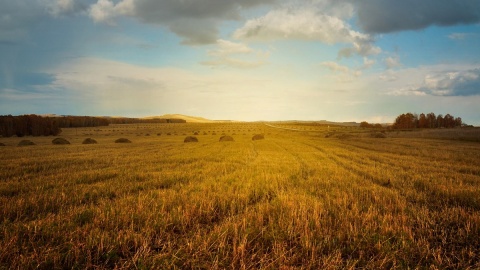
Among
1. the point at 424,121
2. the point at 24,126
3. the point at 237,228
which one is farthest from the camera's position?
the point at 424,121

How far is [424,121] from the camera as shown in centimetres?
11188

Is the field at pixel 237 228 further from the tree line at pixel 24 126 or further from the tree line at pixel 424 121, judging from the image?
the tree line at pixel 424 121

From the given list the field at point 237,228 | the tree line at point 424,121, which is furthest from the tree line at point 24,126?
the tree line at point 424,121

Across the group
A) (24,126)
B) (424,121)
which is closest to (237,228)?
(24,126)

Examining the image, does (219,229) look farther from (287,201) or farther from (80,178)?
(80,178)

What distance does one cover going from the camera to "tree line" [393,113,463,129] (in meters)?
111

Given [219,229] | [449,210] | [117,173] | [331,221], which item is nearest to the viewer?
[219,229]

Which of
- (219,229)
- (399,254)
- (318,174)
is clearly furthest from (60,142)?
(399,254)

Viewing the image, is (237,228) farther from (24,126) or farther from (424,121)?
(424,121)

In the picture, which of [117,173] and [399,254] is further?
[117,173]

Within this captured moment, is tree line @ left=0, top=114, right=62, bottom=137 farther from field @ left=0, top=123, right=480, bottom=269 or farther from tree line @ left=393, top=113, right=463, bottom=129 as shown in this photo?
tree line @ left=393, top=113, right=463, bottom=129

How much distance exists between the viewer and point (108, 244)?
4.28 m

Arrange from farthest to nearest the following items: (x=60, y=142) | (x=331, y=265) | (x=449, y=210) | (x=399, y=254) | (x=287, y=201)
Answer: (x=60, y=142), (x=287, y=201), (x=449, y=210), (x=399, y=254), (x=331, y=265)

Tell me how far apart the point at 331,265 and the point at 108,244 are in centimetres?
347
